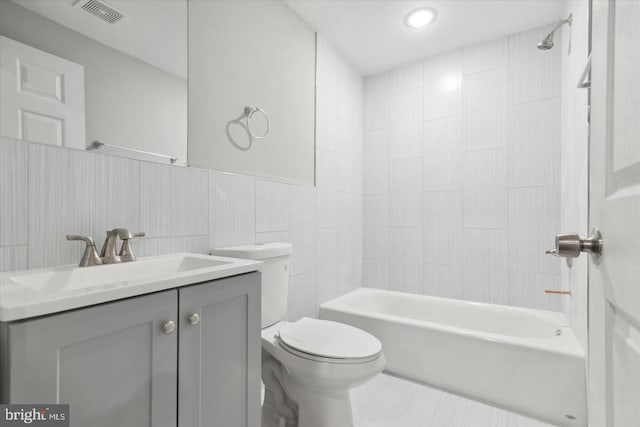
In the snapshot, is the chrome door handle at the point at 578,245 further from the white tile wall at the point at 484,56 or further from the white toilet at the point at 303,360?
the white tile wall at the point at 484,56

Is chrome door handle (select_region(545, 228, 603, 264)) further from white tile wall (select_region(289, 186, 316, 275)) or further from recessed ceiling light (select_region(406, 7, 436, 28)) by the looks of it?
recessed ceiling light (select_region(406, 7, 436, 28))

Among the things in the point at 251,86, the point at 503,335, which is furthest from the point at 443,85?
the point at 503,335

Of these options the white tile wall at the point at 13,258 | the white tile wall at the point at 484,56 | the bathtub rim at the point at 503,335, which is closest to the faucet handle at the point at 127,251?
the white tile wall at the point at 13,258

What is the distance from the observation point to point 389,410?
66.9 inches

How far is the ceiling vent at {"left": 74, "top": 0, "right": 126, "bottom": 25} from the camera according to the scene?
3.79ft

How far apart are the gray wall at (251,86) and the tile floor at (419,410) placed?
1.44m

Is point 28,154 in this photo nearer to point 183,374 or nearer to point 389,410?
point 183,374

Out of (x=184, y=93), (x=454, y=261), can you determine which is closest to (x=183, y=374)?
(x=184, y=93)

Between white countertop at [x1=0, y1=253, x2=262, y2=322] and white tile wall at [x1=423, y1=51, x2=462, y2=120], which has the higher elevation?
white tile wall at [x1=423, y1=51, x2=462, y2=120]

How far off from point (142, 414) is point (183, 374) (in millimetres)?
124

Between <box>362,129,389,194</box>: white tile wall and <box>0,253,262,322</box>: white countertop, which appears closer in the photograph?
<box>0,253,262,322</box>: white countertop

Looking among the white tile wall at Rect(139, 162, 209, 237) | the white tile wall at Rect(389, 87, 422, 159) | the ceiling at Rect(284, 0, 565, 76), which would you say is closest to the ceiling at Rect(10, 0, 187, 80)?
the white tile wall at Rect(139, 162, 209, 237)

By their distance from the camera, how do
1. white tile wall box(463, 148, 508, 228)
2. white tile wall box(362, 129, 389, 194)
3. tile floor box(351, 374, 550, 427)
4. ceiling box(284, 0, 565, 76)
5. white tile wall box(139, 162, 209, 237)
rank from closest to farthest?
white tile wall box(139, 162, 209, 237) → tile floor box(351, 374, 550, 427) → ceiling box(284, 0, 565, 76) → white tile wall box(463, 148, 508, 228) → white tile wall box(362, 129, 389, 194)

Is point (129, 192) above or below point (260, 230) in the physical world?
above
